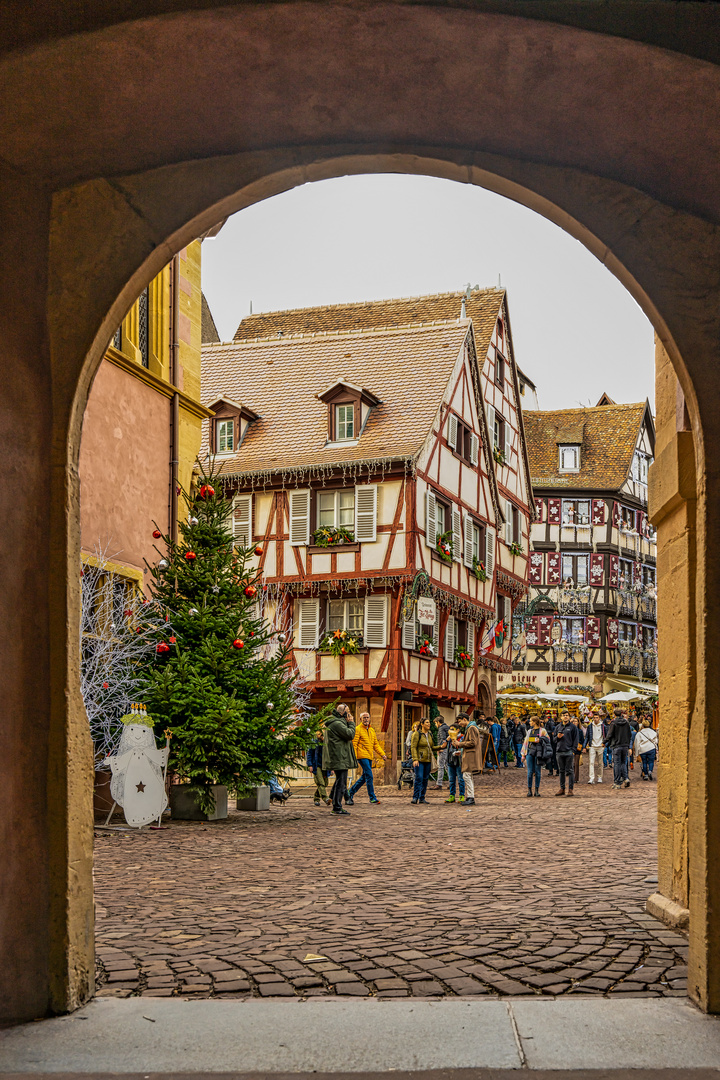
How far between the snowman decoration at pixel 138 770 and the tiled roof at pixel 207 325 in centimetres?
3405

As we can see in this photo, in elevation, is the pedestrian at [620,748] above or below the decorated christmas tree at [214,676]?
below

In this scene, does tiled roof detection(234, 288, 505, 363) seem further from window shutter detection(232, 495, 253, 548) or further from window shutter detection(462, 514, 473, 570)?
window shutter detection(232, 495, 253, 548)

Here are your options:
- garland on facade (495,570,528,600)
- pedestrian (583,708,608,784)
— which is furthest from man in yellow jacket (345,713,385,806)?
garland on facade (495,570,528,600)

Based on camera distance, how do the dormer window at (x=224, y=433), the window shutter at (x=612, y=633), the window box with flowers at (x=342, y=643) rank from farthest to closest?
the window shutter at (x=612, y=633)
the dormer window at (x=224, y=433)
the window box with flowers at (x=342, y=643)

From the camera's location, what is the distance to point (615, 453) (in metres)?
51.0

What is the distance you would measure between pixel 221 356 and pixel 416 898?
27.7 meters

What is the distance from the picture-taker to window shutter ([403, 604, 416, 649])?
27.3 m

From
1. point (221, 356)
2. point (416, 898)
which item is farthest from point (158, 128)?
point (221, 356)

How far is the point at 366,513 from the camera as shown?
91.4 ft

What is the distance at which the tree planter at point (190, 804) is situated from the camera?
14.2 meters

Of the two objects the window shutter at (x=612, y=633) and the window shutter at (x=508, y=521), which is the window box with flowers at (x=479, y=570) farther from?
the window shutter at (x=612, y=633)

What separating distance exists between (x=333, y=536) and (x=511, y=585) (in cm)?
974

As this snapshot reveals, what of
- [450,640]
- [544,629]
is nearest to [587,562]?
[544,629]

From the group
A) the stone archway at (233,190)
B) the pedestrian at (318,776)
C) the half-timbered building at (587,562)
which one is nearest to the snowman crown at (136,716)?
the pedestrian at (318,776)
